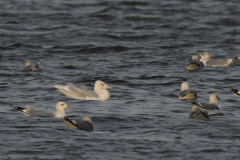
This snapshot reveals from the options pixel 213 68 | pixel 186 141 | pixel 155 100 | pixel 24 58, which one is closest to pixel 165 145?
pixel 186 141

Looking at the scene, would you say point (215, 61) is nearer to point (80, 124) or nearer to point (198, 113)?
point (198, 113)

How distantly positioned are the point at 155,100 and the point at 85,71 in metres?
4.28

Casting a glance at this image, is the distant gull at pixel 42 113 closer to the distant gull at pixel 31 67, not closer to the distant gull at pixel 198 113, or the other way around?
the distant gull at pixel 198 113

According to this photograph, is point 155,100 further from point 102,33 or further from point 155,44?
point 102,33

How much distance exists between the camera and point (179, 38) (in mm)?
24359

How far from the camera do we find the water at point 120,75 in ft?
31.7

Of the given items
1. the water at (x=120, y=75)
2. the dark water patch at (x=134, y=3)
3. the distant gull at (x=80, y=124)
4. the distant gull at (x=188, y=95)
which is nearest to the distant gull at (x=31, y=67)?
the water at (x=120, y=75)

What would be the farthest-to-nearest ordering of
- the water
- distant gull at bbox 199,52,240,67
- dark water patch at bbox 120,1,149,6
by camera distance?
dark water patch at bbox 120,1,149,6
distant gull at bbox 199,52,240,67
the water

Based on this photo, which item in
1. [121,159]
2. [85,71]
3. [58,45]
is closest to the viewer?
[121,159]

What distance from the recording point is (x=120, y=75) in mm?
17125

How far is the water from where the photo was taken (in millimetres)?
9672

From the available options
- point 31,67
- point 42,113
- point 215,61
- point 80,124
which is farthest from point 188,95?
point 215,61

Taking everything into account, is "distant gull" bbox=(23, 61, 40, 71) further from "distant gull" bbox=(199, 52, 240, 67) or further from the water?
"distant gull" bbox=(199, 52, 240, 67)

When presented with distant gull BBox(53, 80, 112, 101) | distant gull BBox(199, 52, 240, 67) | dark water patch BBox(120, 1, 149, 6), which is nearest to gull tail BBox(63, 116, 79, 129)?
distant gull BBox(53, 80, 112, 101)
